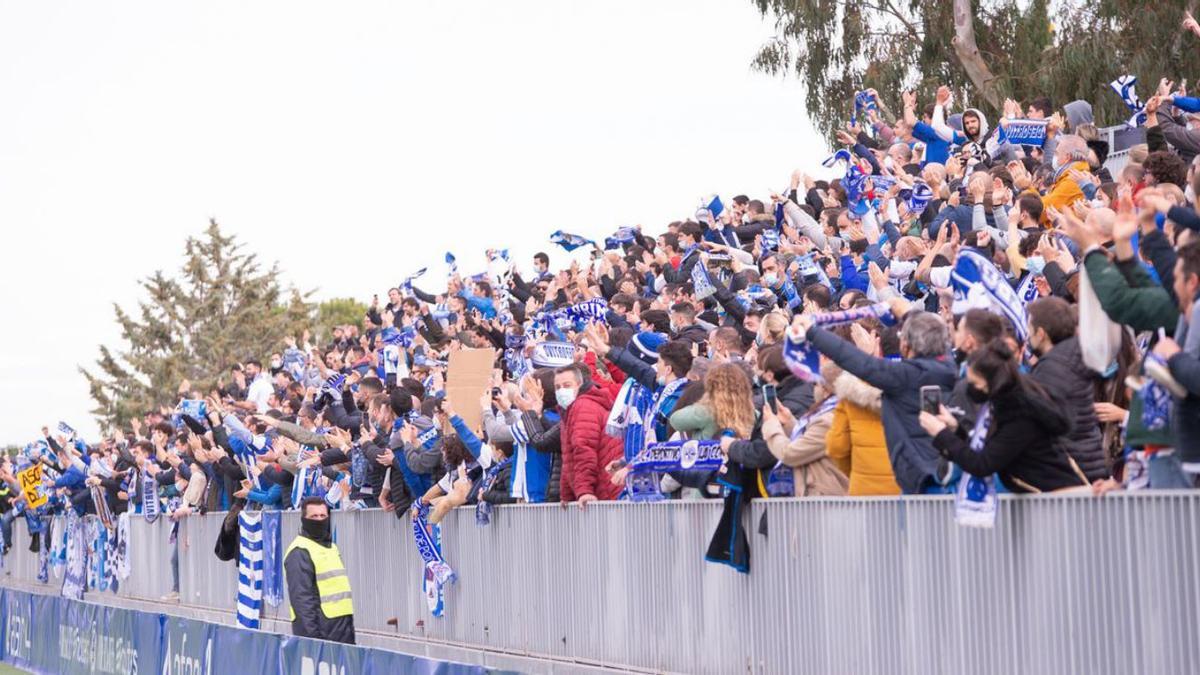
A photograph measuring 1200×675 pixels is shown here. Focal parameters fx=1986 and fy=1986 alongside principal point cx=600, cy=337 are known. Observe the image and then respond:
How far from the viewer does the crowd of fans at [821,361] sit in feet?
28.0

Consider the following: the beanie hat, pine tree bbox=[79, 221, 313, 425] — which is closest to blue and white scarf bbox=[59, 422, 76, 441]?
the beanie hat

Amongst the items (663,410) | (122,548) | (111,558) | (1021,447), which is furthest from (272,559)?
(1021,447)

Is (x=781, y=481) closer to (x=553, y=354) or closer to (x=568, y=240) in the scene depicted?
(x=553, y=354)

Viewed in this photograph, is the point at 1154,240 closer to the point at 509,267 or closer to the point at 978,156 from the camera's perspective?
the point at 978,156

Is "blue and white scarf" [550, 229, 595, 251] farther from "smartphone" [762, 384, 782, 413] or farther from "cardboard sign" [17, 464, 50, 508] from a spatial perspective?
"smartphone" [762, 384, 782, 413]

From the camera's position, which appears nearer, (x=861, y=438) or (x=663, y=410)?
(x=861, y=438)

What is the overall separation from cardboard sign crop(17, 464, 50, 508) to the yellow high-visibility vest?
16.7 meters

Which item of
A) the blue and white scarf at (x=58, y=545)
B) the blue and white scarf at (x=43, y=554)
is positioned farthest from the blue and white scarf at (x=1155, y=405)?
the blue and white scarf at (x=43, y=554)

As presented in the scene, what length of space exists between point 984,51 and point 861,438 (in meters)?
33.2

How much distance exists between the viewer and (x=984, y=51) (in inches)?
1658

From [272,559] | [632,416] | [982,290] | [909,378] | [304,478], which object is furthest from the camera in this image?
[272,559]

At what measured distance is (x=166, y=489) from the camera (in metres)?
24.7

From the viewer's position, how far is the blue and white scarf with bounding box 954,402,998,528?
28.7 ft

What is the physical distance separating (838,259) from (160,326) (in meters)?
78.3
